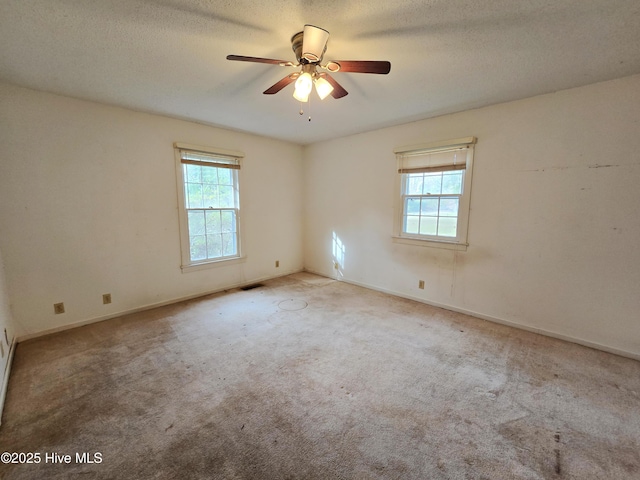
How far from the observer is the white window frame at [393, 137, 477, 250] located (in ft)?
10.3

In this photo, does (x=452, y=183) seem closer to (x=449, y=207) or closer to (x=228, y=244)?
(x=449, y=207)

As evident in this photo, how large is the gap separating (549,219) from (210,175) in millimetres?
4171

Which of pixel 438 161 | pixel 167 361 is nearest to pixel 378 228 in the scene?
pixel 438 161

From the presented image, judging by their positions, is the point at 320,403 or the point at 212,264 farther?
the point at 212,264

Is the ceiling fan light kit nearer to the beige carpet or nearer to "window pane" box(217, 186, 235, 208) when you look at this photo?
the beige carpet

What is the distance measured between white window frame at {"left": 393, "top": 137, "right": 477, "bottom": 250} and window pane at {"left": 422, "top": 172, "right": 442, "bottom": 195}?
85 mm

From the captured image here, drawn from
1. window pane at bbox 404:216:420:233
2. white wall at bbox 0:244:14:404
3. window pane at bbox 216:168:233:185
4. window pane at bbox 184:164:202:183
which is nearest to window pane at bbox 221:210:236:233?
window pane at bbox 216:168:233:185

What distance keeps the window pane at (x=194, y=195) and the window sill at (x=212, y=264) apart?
33.1 inches

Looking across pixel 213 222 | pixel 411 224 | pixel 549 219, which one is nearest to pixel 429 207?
pixel 411 224

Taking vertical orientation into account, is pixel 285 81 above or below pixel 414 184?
above

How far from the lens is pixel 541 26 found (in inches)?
64.1

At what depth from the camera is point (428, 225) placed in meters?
3.56

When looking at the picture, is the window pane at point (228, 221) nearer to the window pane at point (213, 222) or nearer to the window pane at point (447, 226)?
the window pane at point (213, 222)

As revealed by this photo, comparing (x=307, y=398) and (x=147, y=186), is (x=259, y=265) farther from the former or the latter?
(x=307, y=398)
